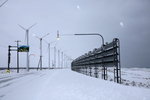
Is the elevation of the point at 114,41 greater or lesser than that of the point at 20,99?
greater

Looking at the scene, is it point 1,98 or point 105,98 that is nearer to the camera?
point 105,98

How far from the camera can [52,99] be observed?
545 centimetres

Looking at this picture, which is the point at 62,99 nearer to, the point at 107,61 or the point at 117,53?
the point at 117,53

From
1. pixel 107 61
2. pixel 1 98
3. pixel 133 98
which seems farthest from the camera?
pixel 107 61

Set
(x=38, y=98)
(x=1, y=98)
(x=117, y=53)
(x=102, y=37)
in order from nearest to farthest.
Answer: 1. (x=38, y=98)
2. (x=1, y=98)
3. (x=117, y=53)
4. (x=102, y=37)

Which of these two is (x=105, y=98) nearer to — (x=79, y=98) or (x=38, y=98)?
(x=79, y=98)

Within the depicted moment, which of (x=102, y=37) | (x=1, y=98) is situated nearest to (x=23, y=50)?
(x=102, y=37)

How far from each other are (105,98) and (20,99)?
248 cm

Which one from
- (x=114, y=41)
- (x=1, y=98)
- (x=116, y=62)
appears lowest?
(x=1, y=98)

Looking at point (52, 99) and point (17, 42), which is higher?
point (17, 42)

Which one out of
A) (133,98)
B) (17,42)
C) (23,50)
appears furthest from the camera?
(23,50)

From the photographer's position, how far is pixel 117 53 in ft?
39.2

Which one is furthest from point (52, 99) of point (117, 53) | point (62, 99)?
point (117, 53)

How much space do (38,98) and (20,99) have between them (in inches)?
23.1
